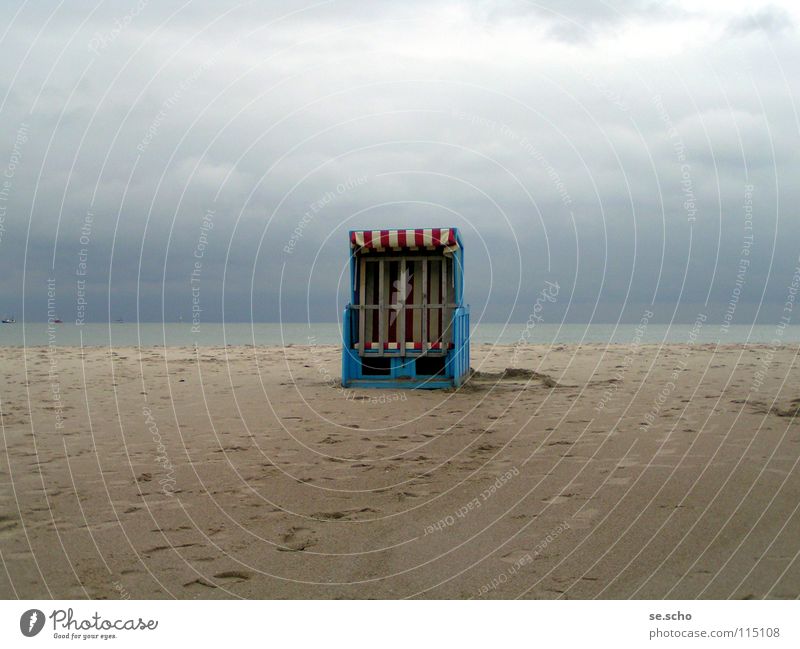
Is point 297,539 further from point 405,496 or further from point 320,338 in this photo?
point 320,338

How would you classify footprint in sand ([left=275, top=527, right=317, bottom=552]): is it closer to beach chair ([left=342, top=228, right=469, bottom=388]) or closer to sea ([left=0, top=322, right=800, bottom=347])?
beach chair ([left=342, top=228, right=469, bottom=388])

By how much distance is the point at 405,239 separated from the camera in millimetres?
11586

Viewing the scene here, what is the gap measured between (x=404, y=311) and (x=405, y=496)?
6.75m

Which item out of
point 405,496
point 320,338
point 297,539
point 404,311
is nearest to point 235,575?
point 297,539

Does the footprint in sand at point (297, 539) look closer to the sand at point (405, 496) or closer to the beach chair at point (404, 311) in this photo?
the sand at point (405, 496)

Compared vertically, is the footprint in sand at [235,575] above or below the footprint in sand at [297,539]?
below

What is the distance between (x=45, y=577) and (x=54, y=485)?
2.10 meters

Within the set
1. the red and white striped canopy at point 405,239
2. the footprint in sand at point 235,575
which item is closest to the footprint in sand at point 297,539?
the footprint in sand at point 235,575

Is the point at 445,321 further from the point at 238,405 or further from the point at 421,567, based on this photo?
the point at 421,567

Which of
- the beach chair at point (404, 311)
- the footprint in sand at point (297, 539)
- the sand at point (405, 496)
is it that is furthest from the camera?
the beach chair at point (404, 311)

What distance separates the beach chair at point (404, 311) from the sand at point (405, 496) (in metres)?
1.32

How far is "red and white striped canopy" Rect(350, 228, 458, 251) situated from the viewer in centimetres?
1152

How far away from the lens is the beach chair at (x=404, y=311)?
38.3 feet

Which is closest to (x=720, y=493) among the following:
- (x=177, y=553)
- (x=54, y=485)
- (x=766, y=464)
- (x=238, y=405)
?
(x=766, y=464)
